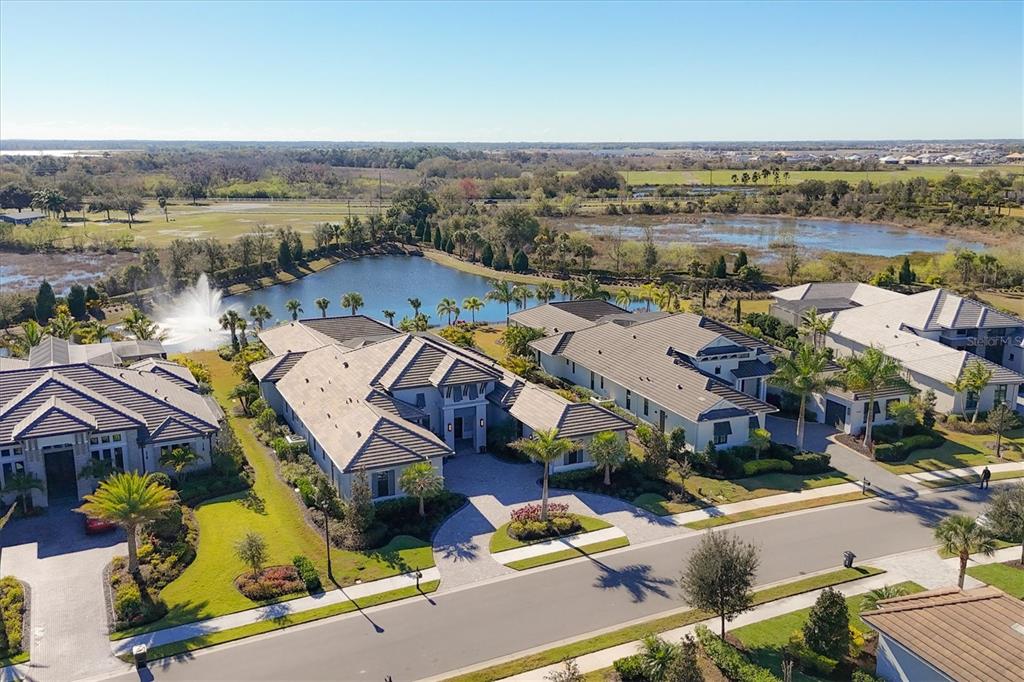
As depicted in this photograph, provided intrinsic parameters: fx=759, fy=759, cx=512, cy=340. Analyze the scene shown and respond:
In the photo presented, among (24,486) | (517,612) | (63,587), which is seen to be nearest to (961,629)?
(517,612)

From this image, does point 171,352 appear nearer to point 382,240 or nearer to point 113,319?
point 113,319

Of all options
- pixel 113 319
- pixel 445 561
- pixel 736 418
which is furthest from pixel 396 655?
pixel 113 319

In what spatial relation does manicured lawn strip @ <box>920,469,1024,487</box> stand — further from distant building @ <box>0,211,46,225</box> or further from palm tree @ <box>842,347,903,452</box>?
distant building @ <box>0,211,46,225</box>

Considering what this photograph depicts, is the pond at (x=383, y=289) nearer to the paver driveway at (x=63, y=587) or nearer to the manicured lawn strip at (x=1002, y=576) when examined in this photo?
the paver driveway at (x=63, y=587)

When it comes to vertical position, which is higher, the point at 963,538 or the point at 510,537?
the point at 963,538

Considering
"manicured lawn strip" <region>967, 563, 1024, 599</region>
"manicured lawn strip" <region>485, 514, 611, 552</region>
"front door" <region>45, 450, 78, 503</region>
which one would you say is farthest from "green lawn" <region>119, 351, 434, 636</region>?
"manicured lawn strip" <region>967, 563, 1024, 599</region>

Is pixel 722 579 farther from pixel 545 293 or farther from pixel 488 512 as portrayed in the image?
pixel 545 293

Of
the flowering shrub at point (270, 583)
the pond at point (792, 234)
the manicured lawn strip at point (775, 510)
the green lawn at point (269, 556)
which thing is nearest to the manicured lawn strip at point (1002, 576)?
the manicured lawn strip at point (775, 510)
